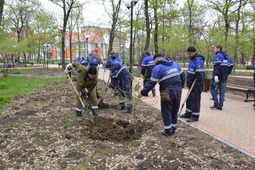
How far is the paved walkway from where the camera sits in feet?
14.1

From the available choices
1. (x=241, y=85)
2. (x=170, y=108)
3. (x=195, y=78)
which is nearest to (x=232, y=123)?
(x=195, y=78)

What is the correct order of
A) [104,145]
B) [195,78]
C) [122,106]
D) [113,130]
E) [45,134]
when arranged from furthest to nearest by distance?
[122,106] → [195,78] → [113,130] → [45,134] → [104,145]

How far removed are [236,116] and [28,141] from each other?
5315 mm

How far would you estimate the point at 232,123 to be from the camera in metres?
5.41

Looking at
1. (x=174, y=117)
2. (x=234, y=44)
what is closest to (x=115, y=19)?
(x=234, y=44)

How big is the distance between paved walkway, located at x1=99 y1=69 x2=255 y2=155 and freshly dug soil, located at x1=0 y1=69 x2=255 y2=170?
40cm

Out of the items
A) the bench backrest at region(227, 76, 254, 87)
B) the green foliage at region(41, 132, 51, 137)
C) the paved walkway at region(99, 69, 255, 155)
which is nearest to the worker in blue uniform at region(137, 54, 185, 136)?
the paved walkway at region(99, 69, 255, 155)

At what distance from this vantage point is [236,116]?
6.06m

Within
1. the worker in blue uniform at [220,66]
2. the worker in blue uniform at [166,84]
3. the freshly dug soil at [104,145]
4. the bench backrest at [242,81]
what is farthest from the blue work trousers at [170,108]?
the bench backrest at [242,81]

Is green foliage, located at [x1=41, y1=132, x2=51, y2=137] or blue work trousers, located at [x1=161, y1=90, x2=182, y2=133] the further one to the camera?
green foliage, located at [x1=41, y1=132, x2=51, y2=137]

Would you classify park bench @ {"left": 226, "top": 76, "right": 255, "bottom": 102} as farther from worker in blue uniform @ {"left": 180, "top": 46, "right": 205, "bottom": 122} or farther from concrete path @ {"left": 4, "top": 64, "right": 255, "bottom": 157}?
worker in blue uniform @ {"left": 180, "top": 46, "right": 205, "bottom": 122}

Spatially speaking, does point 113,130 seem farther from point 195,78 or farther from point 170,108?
point 195,78

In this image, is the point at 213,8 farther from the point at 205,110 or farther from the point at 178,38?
the point at 205,110

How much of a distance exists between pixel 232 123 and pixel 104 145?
11.1 ft
